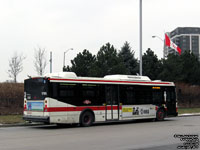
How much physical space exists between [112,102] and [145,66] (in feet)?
118

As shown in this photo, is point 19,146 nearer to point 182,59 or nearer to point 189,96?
point 189,96

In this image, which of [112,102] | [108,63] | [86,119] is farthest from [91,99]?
[108,63]

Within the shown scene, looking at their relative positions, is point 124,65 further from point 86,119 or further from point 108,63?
point 86,119

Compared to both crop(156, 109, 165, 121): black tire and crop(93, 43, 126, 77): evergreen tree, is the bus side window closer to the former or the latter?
crop(156, 109, 165, 121): black tire

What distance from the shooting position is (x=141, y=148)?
1112 centimetres

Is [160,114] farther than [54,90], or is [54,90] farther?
[160,114]

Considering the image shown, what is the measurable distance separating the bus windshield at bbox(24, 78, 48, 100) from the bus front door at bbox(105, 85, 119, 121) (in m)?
4.27

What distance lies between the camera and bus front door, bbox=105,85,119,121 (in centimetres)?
2141

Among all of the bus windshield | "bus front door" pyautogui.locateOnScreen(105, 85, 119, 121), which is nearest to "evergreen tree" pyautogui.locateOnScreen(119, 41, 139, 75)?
"bus front door" pyautogui.locateOnScreen(105, 85, 119, 121)

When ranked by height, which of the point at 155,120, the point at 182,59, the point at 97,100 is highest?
the point at 182,59

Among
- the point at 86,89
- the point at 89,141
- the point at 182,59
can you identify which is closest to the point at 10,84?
the point at 86,89

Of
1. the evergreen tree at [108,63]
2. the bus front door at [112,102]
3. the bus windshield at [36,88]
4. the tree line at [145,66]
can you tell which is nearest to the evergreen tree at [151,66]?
the tree line at [145,66]

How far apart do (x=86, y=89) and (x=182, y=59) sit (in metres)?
38.1

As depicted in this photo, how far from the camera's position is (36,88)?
19359 millimetres
